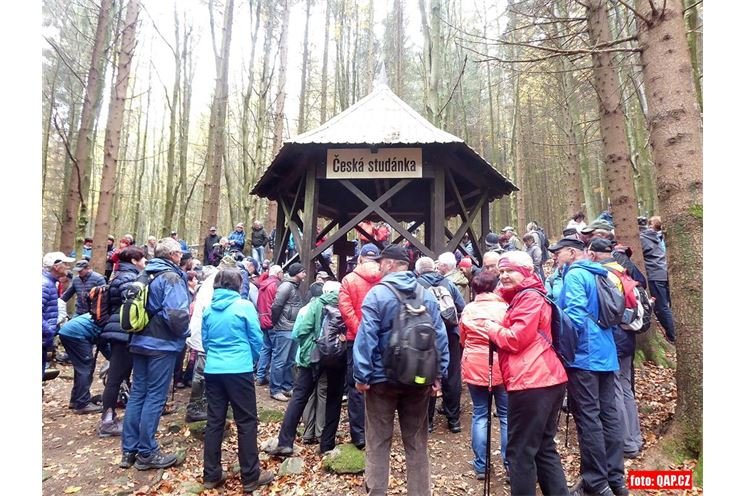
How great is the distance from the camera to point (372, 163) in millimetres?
6270

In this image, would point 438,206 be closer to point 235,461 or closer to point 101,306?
point 235,461

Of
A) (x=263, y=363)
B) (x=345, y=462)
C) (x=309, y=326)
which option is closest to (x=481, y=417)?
(x=345, y=462)

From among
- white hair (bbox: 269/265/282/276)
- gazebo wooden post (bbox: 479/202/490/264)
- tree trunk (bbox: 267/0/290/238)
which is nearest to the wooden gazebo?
gazebo wooden post (bbox: 479/202/490/264)

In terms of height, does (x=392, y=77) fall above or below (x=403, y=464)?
above

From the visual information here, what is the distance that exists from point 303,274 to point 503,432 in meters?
3.44

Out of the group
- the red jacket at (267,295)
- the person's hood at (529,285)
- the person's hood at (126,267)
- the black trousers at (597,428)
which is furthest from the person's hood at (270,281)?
the black trousers at (597,428)

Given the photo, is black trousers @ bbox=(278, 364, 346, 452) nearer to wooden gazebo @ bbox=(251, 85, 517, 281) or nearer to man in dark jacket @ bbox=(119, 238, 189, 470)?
man in dark jacket @ bbox=(119, 238, 189, 470)

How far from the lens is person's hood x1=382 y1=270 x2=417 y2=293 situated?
130 inches

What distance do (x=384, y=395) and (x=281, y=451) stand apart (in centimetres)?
183

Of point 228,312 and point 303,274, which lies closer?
point 228,312
